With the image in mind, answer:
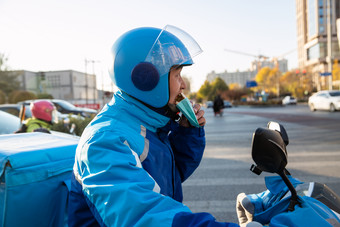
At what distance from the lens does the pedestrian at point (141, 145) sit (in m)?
1.02

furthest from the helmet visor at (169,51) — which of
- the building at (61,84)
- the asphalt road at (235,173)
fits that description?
the building at (61,84)

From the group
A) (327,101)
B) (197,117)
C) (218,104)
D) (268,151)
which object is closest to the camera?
(268,151)

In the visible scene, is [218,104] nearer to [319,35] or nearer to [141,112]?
[141,112]

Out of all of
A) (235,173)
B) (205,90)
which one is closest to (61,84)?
(205,90)

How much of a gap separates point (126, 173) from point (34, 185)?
0.69 metres

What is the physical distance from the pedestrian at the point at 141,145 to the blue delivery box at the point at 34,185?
1.05ft

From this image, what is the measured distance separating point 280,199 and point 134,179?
70 centimetres

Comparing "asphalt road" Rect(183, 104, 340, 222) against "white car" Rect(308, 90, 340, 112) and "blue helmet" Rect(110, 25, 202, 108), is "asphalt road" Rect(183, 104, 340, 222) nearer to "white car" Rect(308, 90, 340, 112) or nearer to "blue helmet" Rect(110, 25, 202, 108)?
"blue helmet" Rect(110, 25, 202, 108)

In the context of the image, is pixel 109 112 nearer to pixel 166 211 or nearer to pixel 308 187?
pixel 166 211

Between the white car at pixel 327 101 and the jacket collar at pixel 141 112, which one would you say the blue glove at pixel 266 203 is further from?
the white car at pixel 327 101

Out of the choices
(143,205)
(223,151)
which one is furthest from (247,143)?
(143,205)

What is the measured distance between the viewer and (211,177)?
5.04 meters

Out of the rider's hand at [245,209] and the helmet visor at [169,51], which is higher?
the helmet visor at [169,51]

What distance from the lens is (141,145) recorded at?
1323 mm
